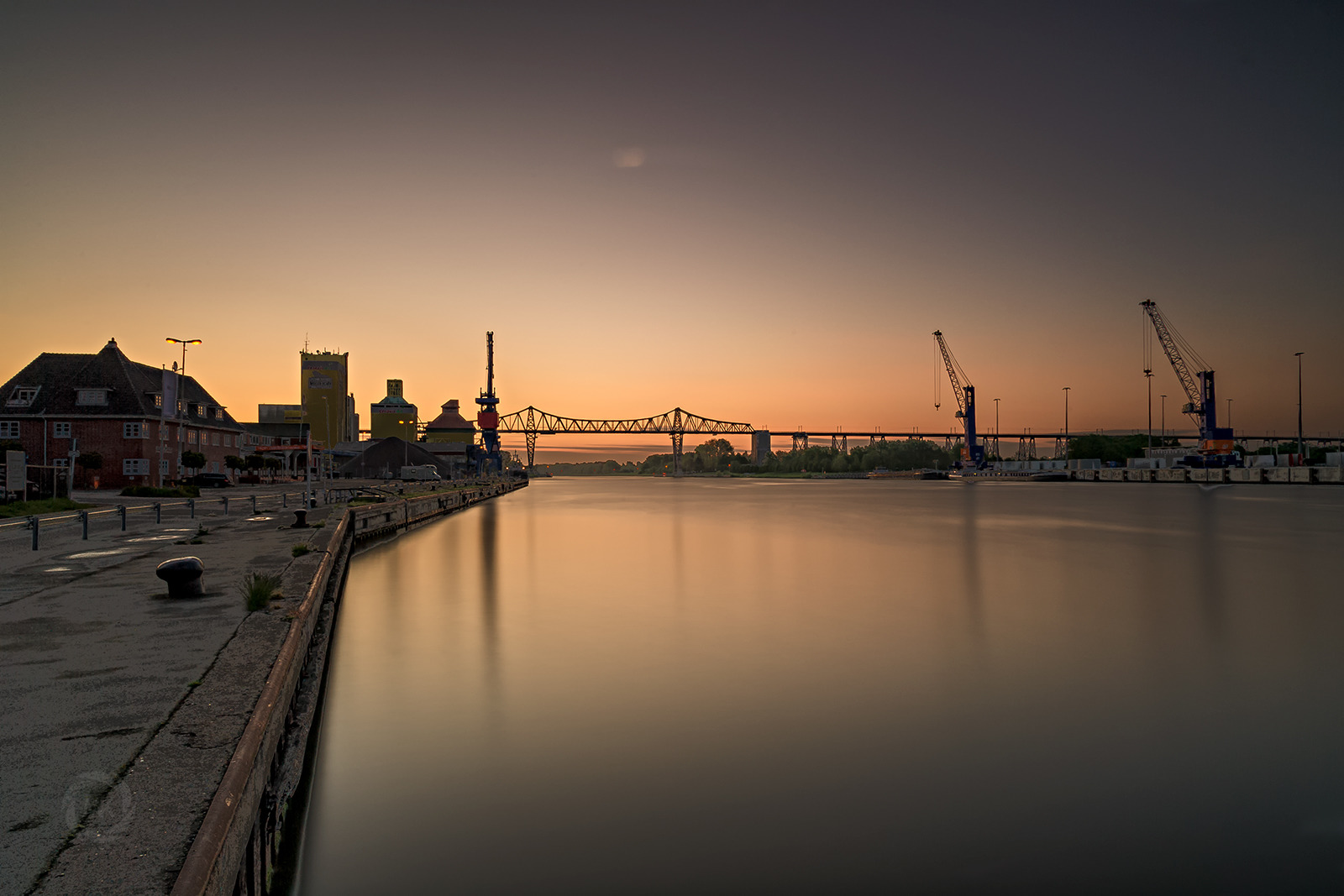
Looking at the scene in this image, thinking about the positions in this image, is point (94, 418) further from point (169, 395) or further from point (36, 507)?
point (36, 507)

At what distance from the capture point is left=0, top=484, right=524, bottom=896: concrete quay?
4.05 m

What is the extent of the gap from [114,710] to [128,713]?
0.19 m

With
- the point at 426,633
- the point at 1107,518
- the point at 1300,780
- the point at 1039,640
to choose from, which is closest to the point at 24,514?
the point at 426,633

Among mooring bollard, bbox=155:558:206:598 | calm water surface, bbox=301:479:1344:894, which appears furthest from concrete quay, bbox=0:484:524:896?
calm water surface, bbox=301:479:1344:894

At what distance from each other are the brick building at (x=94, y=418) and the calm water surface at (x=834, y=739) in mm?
43523

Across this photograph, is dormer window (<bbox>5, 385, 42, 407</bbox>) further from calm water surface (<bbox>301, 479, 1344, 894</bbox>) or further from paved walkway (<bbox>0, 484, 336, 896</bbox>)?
paved walkway (<bbox>0, 484, 336, 896</bbox>)

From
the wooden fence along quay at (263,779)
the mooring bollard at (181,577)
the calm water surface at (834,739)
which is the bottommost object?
the calm water surface at (834,739)

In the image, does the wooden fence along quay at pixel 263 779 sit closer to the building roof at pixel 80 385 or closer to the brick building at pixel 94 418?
the brick building at pixel 94 418

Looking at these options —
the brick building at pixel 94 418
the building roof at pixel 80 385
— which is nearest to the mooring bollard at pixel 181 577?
the brick building at pixel 94 418

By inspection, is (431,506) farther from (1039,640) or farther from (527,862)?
(527,862)

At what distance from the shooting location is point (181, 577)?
1183cm

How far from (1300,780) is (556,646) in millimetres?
10590

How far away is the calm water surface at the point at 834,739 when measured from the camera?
6074 mm

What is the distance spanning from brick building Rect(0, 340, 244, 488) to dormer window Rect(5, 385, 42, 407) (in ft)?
0.14
